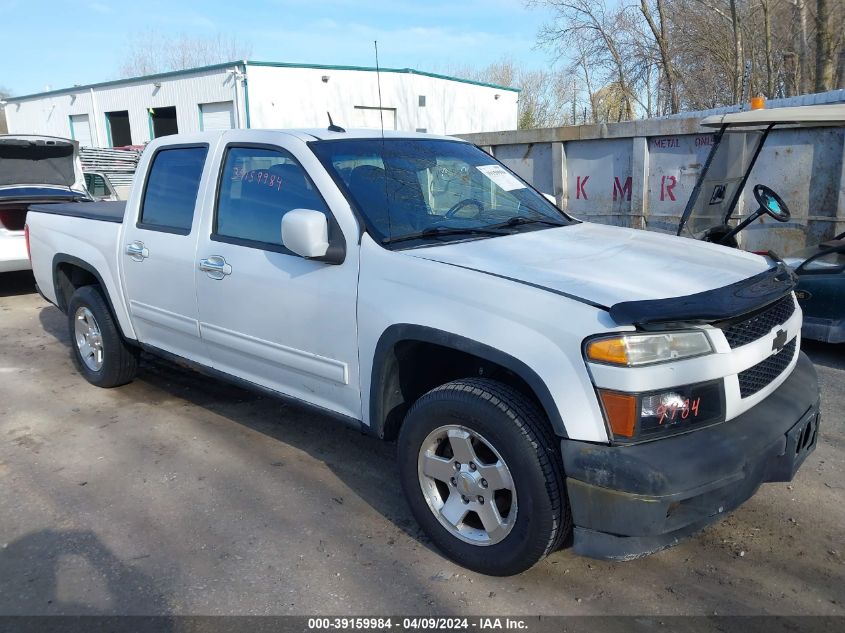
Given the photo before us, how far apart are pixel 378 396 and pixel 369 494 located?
76 cm

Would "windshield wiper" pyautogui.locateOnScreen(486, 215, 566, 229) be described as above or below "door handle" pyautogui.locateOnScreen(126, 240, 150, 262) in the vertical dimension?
above

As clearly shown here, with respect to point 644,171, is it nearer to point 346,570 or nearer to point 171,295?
point 171,295

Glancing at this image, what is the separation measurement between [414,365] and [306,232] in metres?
0.78

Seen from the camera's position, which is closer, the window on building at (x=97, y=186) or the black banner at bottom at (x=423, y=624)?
the black banner at bottom at (x=423, y=624)

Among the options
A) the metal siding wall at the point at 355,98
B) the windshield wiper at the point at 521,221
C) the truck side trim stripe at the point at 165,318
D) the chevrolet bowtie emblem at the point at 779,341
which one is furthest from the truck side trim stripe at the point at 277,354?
the metal siding wall at the point at 355,98

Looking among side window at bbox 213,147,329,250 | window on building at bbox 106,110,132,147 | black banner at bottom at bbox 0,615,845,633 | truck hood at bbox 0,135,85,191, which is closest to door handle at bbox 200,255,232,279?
side window at bbox 213,147,329,250

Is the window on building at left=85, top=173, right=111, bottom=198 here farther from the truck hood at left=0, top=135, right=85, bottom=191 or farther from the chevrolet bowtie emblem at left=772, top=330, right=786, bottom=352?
the chevrolet bowtie emblem at left=772, top=330, right=786, bottom=352

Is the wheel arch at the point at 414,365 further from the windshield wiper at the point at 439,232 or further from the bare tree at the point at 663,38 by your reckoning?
the bare tree at the point at 663,38

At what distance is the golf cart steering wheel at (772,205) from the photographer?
5836 millimetres

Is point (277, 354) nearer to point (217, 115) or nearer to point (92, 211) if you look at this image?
point (92, 211)

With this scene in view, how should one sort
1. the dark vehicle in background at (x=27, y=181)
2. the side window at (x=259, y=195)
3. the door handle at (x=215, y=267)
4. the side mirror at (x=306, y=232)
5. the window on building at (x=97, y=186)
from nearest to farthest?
the side mirror at (x=306, y=232) < the side window at (x=259, y=195) < the door handle at (x=215, y=267) < the dark vehicle in background at (x=27, y=181) < the window on building at (x=97, y=186)

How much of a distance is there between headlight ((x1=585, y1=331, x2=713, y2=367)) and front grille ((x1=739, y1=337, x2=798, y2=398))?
1.04 feet

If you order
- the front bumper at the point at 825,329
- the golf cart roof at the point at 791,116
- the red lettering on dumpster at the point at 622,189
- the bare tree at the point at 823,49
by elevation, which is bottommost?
the front bumper at the point at 825,329

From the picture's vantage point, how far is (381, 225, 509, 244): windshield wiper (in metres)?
3.28
